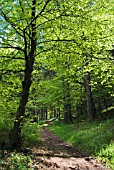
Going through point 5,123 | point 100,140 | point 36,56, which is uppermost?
point 36,56

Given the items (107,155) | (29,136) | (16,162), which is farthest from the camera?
(29,136)

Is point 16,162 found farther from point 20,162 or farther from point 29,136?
point 29,136

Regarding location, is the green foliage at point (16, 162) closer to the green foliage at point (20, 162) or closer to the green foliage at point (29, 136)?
the green foliage at point (20, 162)

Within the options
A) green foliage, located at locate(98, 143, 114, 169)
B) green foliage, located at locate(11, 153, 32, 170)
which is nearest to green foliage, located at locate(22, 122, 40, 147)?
green foliage, located at locate(11, 153, 32, 170)

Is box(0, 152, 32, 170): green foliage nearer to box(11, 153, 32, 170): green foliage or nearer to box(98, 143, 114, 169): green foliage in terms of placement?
box(11, 153, 32, 170): green foliage

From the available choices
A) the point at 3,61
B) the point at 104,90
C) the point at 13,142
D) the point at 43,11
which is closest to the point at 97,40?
the point at 43,11

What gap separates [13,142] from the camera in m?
9.29

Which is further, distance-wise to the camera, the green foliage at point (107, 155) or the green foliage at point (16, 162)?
the green foliage at point (107, 155)

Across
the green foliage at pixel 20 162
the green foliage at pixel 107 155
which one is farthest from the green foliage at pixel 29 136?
the green foliage at pixel 107 155

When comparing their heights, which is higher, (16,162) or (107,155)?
(16,162)

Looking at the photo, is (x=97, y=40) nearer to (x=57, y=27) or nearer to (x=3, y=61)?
(x=57, y=27)

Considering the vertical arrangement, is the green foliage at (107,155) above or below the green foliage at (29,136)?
below

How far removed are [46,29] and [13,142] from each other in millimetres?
4681

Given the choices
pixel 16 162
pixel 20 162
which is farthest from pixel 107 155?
pixel 16 162
